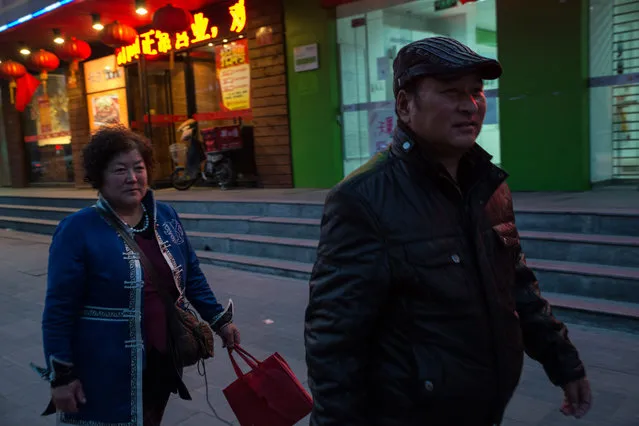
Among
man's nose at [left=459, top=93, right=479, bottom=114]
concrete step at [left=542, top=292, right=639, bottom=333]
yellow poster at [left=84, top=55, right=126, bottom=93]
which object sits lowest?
A: concrete step at [left=542, top=292, right=639, bottom=333]

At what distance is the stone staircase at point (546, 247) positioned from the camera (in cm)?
496

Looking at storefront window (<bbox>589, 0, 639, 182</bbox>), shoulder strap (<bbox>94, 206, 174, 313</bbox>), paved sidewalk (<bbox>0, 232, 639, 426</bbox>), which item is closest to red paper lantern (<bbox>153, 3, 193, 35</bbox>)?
paved sidewalk (<bbox>0, 232, 639, 426</bbox>)

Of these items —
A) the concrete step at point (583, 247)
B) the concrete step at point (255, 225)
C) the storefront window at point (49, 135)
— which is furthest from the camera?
the storefront window at point (49, 135)

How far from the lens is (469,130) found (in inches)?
61.6

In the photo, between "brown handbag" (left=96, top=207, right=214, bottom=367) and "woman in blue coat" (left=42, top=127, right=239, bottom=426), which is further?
"brown handbag" (left=96, top=207, right=214, bottom=367)

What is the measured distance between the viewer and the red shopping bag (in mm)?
2424

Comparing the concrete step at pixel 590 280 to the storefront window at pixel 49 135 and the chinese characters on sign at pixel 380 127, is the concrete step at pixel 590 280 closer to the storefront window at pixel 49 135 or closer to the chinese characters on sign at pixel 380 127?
the chinese characters on sign at pixel 380 127

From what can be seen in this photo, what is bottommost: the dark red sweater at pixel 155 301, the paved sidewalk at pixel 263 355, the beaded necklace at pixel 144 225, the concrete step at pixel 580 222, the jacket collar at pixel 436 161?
the paved sidewalk at pixel 263 355

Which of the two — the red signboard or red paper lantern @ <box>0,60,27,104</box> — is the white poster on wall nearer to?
the red signboard

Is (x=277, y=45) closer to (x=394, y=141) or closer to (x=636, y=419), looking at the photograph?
(x=636, y=419)

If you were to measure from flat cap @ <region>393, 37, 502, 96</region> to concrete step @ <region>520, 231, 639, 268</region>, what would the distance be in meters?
4.36

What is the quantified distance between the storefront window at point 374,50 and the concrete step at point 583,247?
3.39 m

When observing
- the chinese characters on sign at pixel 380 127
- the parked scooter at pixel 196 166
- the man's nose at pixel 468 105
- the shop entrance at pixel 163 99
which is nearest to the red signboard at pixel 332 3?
the chinese characters on sign at pixel 380 127

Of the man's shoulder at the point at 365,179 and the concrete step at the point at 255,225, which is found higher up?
the man's shoulder at the point at 365,179
